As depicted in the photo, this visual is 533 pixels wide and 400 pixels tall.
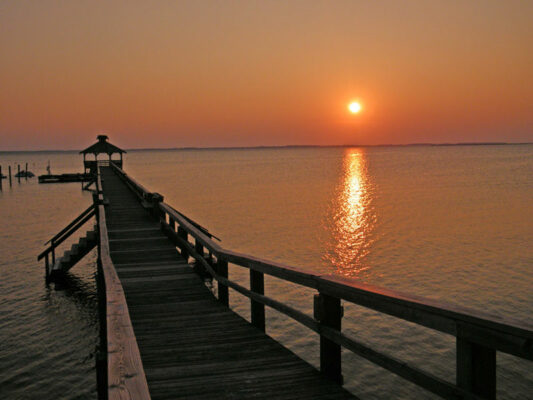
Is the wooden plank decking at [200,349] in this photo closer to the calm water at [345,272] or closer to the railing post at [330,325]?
the railing post at [330,325]

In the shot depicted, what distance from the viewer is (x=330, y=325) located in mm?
4758

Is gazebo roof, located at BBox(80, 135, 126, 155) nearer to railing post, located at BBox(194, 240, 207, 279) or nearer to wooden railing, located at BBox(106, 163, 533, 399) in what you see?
railing post, located at BBox(194, 240, 207, 279)

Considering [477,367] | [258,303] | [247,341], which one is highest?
[477,367]

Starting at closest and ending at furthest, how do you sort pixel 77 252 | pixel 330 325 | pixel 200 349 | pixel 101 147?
pixel 330 325, pixel 200 349, pixel 77 252, pixel 101 147

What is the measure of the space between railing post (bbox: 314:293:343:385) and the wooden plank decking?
13cm

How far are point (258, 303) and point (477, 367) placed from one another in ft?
12.8

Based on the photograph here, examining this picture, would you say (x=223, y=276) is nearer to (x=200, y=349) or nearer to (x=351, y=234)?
(x=200, y=349)

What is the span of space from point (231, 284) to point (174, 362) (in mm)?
2166

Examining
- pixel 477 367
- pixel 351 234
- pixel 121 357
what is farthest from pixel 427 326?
pixel 351 234

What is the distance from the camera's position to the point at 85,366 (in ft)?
38.1

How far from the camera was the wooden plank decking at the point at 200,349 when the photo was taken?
462cm

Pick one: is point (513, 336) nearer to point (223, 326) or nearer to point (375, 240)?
point (223, 326)

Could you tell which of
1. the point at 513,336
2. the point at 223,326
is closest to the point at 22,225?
the point at 223,326

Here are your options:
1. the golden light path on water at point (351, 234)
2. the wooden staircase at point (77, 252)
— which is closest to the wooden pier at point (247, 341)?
the wooden staircase at point (77, 252)
